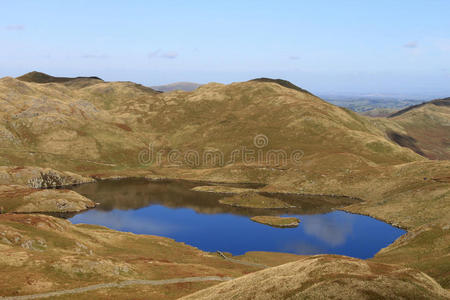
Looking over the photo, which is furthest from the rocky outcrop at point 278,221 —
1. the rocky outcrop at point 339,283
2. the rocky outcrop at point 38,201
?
the rocky outcrop at point 339,283

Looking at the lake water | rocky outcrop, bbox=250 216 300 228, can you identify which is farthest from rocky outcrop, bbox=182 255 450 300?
rocky outcrop, bbox=250 216 300 228

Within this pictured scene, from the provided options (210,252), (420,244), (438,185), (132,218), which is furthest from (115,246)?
(438,185)

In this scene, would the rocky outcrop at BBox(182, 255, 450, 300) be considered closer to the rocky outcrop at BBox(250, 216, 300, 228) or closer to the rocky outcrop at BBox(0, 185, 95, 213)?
the rocky outcrop at BBox(250, 216, 300, 228)

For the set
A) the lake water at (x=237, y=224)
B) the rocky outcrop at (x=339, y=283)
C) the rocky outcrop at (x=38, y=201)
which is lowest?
the lake water at (x=237, y=224)

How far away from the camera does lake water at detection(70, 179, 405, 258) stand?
407 feet

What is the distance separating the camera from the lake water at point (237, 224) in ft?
407

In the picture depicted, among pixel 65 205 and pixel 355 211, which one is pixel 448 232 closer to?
pixel 355 211

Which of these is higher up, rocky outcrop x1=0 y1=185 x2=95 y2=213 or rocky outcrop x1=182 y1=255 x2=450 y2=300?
rocky outcrop x1=182 y1=255 x2=450 y2=300

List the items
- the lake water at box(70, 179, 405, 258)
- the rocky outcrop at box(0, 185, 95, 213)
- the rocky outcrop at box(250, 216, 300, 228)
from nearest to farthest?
the lake water at box(70, 179, 405, 258) → the rocky outcrop at box(250, 216, 300, 228) → the rocky outcrop at box(0, 185, 95, 213)

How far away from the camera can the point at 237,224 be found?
14975cm

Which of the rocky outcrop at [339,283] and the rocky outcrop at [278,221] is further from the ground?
the rocky outcrop at [339,283]

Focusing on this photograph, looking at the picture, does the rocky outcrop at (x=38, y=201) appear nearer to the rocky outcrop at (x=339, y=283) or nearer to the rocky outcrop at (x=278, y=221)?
the rocky outcrop at (x=278, y=221)

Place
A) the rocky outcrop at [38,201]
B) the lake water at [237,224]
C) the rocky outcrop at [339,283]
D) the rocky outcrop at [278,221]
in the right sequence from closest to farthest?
the rocky outcrop at [339,283], the lake water at [237,224], the rocky outcrop at [278,221], the rocky outcrop at [38,201]

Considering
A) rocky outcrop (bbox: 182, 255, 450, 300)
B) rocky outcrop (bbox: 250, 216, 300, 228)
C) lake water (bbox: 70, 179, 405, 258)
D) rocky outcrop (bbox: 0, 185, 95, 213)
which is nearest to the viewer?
rocky outcrop (bbox: 182, 255, 450, 300)
